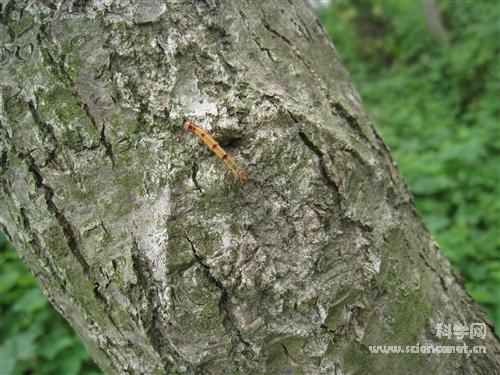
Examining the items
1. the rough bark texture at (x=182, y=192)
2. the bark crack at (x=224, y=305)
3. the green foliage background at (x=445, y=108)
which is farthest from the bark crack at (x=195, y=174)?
the green foliage background at (x=445, y=108)

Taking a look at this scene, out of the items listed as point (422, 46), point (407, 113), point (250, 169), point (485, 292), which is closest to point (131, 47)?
point (250, 169)

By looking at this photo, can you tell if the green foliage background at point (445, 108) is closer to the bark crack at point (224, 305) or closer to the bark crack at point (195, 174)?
the bark crack at point (224, 305)

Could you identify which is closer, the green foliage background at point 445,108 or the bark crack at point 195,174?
the bark crack at point 195,174

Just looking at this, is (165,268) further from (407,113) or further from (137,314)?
(407,113)

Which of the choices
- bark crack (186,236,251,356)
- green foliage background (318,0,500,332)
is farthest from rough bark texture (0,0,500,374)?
green foliage background (318,0,500,332)

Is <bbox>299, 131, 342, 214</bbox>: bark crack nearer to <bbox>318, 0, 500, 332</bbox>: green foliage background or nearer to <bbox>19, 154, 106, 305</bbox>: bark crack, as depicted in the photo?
<bbox>19, 154, 106, 305</bbox>: bark crack

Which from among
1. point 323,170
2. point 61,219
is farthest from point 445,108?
point 61,219
